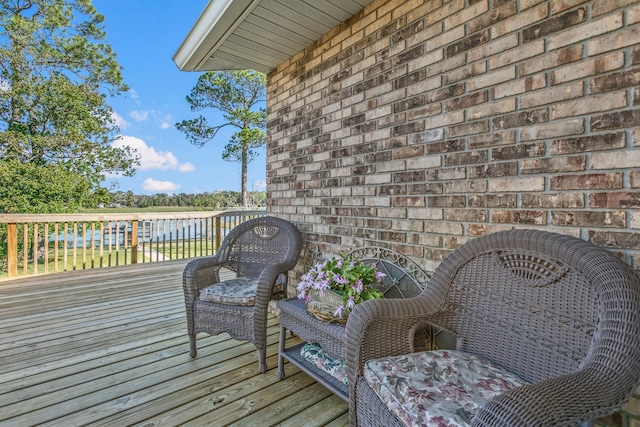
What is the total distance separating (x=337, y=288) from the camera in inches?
70.8

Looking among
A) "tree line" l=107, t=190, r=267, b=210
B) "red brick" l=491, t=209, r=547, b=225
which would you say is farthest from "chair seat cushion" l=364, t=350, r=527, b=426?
"tree line" l=107, t=190, r=267, b=210

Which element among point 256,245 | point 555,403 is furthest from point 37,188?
point 555,403

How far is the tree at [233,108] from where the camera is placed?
10406 mm

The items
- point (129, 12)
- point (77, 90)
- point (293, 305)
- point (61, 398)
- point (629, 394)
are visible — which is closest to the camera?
point (629, 394)

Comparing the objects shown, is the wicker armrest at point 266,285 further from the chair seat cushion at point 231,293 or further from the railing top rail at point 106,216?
the railing top rail at point 106,216

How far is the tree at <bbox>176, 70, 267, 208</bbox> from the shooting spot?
1041 cm

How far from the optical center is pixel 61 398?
1849 mm

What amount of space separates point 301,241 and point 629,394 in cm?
203

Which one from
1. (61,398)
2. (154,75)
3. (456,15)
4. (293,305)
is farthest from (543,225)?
(154,75)

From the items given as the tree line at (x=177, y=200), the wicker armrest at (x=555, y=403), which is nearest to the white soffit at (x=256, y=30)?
the wicker armrest at (x=555, y=403)

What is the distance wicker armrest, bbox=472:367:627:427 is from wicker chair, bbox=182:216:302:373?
1.58m

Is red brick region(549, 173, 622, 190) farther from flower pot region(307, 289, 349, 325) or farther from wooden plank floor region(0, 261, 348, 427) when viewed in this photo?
wooden plank floor region(0, 261, 348, 427)

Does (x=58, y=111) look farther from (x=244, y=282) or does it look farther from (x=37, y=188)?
(x=244, y=282)

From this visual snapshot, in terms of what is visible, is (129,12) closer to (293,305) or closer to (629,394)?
(293,305)
